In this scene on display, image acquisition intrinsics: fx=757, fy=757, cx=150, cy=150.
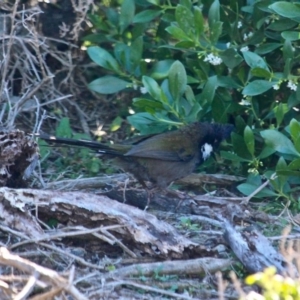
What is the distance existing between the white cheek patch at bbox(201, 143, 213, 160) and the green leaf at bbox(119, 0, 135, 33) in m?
1.52

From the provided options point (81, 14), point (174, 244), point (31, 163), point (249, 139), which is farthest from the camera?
point (81, 14)

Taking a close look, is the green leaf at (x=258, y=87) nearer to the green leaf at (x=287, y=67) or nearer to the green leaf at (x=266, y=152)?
the green leaf at (x=287, y=67)

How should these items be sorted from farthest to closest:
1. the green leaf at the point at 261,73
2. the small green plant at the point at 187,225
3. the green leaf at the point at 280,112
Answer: the green leaf at the point at 280,112 < the green leaf at the point at 261,73 < the small green plant at the point at 187,225

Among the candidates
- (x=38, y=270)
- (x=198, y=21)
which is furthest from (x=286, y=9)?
(x=38, y=270)

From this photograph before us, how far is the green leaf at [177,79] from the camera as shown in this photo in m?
6.68

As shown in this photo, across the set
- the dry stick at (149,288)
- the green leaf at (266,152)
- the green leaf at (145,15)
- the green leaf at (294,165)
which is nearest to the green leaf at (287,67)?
the green leaf at (266,152)

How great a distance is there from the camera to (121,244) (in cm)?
529

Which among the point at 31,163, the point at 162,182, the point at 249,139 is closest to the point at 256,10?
the point at 249,139

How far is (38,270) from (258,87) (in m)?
3.04

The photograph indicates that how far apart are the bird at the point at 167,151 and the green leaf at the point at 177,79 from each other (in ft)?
1.39

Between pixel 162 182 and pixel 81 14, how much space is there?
207 centimetres

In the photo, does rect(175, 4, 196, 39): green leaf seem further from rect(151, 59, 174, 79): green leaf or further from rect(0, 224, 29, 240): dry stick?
rect(0, 224, 29, 240): dry stick

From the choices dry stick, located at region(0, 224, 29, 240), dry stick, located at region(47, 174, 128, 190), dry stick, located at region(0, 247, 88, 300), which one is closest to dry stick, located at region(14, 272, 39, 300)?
dry stick, located at region(0, 247, 88, 300)

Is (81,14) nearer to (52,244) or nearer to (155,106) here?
(155,106)
